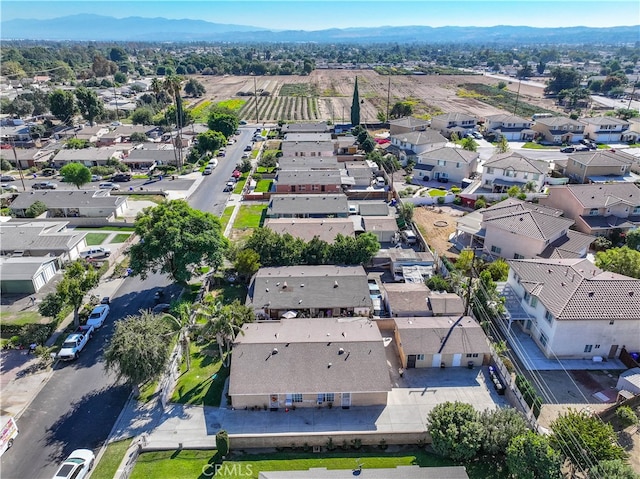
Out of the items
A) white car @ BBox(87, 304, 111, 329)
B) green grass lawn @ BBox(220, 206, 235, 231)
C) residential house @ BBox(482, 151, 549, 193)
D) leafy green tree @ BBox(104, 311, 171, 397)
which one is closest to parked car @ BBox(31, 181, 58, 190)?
green grass lawn @ BBox(220, 206, 235, 231)

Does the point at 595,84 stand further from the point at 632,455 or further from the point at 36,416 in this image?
the point at 36,416

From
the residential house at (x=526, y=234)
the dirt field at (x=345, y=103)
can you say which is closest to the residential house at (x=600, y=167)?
the residential house at (x=526, y=234)

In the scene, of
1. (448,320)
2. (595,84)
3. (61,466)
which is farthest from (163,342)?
(595,84)

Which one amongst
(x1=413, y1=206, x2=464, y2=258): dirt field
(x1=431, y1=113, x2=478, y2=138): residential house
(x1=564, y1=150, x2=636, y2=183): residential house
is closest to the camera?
(x1=413, y1=206, x2=464, y2=258): dirt field

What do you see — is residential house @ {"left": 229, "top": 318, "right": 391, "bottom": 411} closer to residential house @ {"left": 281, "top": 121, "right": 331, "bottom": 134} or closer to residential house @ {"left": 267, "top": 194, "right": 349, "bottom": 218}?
residential house @ {"left": 267, "top": 194, "right": 349, "bottom": 218}

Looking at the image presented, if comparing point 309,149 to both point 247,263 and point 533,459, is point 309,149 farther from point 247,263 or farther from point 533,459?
point 533,459
